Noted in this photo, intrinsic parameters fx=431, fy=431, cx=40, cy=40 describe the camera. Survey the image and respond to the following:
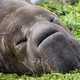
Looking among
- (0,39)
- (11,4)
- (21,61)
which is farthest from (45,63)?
(11,4)

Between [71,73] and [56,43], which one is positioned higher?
[56,43]

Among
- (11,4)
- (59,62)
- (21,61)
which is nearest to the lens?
(59,62)

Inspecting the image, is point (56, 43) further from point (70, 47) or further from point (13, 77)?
point (13, 77)

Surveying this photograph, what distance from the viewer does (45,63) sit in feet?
14.4

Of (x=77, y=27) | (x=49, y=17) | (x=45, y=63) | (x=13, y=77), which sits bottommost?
(x=77, y=27)

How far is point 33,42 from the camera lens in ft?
14.5

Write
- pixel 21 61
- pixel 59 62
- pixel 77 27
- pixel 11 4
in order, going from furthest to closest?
pixel 77 27
pixel 11 4
pixel 21 61
pixel 59 62

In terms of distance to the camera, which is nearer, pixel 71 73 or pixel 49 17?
pixel 71 73

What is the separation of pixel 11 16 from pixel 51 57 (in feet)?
2.95

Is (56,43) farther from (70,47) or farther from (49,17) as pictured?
(49,17)

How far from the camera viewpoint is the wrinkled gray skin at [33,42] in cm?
433

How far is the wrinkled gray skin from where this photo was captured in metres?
4.33

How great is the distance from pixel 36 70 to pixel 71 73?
382mm

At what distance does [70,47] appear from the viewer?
439 centimetres
